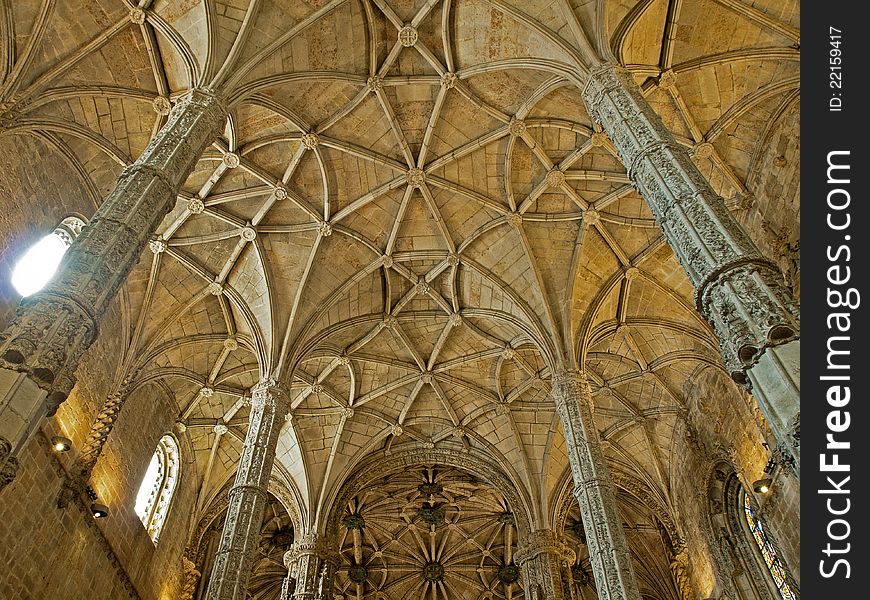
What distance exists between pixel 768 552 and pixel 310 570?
45.9 feet

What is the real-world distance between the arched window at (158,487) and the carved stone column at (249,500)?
22.6ft

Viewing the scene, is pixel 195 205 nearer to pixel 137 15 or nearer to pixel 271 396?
pixel 137 15

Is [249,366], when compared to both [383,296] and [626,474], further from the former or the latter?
[626,474]

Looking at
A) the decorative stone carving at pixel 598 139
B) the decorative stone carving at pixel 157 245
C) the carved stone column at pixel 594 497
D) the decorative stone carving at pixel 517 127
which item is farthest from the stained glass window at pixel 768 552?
the decorative stone carving at pixel 157 245

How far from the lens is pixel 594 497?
13.8 meters

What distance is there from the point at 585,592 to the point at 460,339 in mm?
17894

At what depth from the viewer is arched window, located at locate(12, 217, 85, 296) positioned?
1445cm

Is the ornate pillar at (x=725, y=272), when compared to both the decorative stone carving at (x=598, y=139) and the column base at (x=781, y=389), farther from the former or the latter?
the decorative stone carving at (x=598, y=139)

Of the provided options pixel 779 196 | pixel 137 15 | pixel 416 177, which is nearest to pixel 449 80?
pixel 416 177

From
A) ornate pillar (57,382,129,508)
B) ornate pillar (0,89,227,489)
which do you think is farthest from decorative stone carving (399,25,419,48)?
ornate pillar (57,382,129,508)

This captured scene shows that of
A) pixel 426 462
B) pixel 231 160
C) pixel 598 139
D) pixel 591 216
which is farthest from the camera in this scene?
pixel 426 462

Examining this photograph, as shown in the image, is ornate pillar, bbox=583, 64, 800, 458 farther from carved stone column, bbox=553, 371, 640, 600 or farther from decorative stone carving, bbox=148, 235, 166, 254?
decorative stone carving, bbox=148, 235, 166, 254
